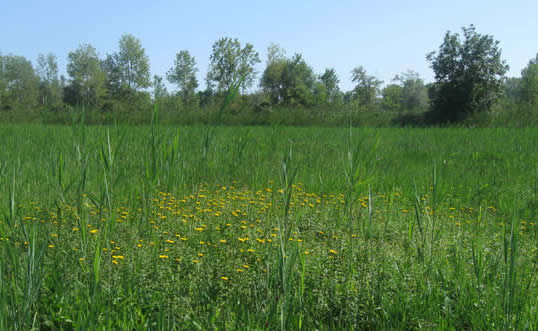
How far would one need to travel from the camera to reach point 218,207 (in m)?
3.27

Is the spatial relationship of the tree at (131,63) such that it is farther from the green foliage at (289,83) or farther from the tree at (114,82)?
the green foliage at (289,83)

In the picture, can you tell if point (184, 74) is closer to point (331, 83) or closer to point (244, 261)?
point (331, 83)

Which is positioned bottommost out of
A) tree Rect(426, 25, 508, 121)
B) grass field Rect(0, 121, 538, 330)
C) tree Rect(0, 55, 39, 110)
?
grass field Rect(0, 121, 538, 330)

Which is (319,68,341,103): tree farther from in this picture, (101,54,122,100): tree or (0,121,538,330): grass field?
(0,121,538,330): grass field

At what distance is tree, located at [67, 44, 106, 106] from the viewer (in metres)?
55.3

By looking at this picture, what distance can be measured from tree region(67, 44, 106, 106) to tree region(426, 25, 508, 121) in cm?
4880

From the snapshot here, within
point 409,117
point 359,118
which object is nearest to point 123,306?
point 359,118

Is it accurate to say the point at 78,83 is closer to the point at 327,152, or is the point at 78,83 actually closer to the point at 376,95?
the point at 376,95

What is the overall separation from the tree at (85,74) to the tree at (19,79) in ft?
33.1

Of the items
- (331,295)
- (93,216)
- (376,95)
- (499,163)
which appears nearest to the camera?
(331,295)

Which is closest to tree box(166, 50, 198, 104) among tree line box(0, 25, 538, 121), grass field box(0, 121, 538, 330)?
tree line box(0, 25, 538, 121)

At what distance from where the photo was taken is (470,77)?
2192 cm

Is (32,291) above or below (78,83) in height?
below

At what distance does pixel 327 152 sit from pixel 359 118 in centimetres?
1156
